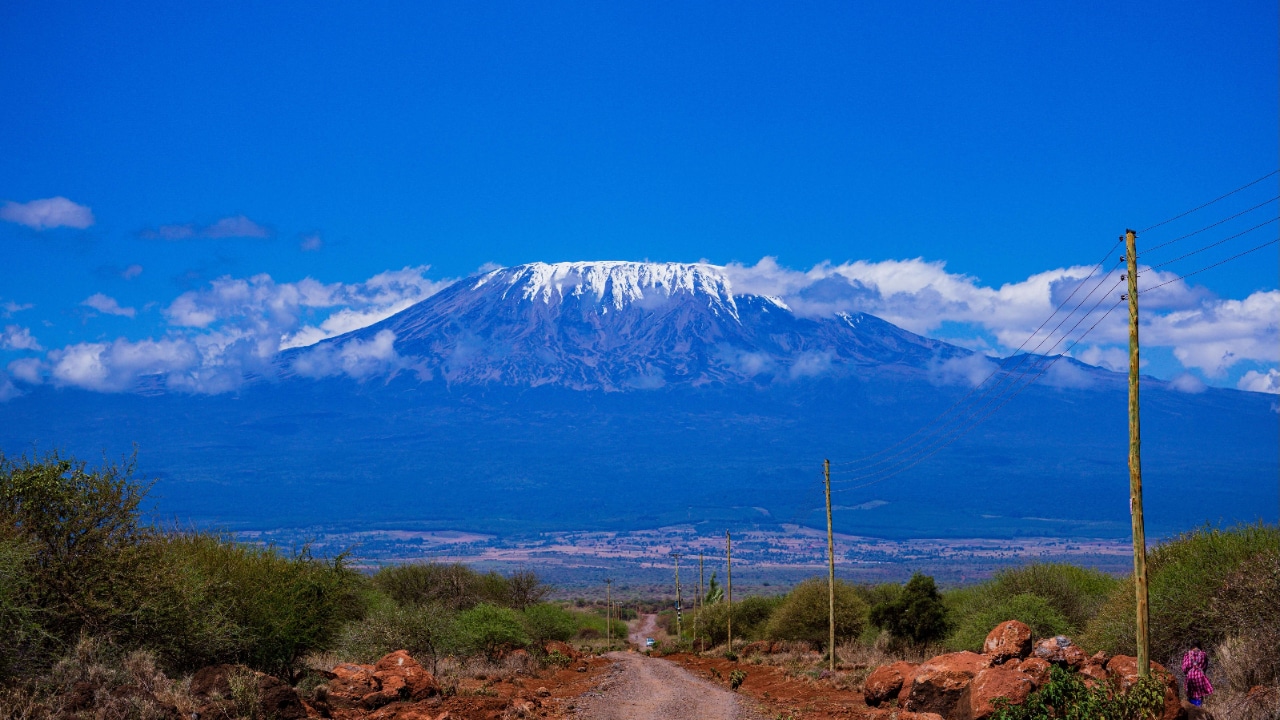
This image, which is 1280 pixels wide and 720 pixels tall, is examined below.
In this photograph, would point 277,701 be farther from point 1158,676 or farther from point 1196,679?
point 1196,679

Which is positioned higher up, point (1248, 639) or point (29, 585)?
point (29, 585)

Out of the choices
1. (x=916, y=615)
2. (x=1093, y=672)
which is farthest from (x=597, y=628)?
(x=1093, y=672)

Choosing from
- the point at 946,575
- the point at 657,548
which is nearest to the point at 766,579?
the point at 946,575

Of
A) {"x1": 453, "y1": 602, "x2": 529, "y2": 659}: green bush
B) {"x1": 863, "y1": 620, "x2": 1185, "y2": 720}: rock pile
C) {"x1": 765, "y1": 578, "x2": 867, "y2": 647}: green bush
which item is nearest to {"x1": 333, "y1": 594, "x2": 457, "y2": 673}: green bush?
{"x1": 453, "y1": 602, "x2": 529, "y2": 659}: green bush

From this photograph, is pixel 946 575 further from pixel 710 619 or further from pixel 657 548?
pixel 710 619

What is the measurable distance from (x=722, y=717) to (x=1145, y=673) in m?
8.65

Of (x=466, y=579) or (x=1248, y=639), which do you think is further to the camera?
(x=466, y=579)

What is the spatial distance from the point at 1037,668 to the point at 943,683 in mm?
2167

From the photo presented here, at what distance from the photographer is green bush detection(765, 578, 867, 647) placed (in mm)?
44688

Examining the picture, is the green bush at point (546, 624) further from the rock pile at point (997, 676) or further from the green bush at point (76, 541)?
the green bush at point (76, 541)

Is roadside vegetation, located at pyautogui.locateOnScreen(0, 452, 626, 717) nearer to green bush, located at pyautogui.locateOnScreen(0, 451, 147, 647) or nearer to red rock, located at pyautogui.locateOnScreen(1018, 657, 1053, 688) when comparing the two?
green bush, located at pyautogui.locateOnScreen(0, 451, 147, 647)

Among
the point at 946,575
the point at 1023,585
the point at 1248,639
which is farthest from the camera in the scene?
the point at 946,575

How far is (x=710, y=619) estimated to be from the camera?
→ 58.5m

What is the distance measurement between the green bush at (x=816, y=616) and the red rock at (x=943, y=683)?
24.2 metres
